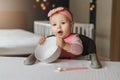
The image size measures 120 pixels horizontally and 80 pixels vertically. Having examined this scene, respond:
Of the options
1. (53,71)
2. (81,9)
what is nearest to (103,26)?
(81,9)

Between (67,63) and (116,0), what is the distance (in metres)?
2.83

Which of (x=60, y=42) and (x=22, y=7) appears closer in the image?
(x=60, y=42)

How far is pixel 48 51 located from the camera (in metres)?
0.99

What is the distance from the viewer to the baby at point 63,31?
934 mm

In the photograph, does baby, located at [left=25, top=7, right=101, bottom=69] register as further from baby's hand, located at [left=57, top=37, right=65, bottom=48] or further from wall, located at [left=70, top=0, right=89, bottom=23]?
wall, located at [left=70, top=0, right=89, bottom=23]

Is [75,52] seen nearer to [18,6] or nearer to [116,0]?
[116,0]

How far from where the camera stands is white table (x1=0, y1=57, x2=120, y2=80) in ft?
2.63

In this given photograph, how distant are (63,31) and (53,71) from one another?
7.0 inches

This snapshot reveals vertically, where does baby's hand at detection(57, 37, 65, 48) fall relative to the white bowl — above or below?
above

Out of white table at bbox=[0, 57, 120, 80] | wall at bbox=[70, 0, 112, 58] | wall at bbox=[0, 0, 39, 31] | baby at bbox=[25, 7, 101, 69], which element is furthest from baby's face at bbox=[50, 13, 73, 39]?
wall at bbox=[0, 0, 39, 31]

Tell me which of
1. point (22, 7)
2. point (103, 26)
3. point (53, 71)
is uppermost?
point (22, 7)

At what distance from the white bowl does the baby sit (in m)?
0.02

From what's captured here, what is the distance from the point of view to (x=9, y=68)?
3.00 feet

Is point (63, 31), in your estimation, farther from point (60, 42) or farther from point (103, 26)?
point (103, 26)
